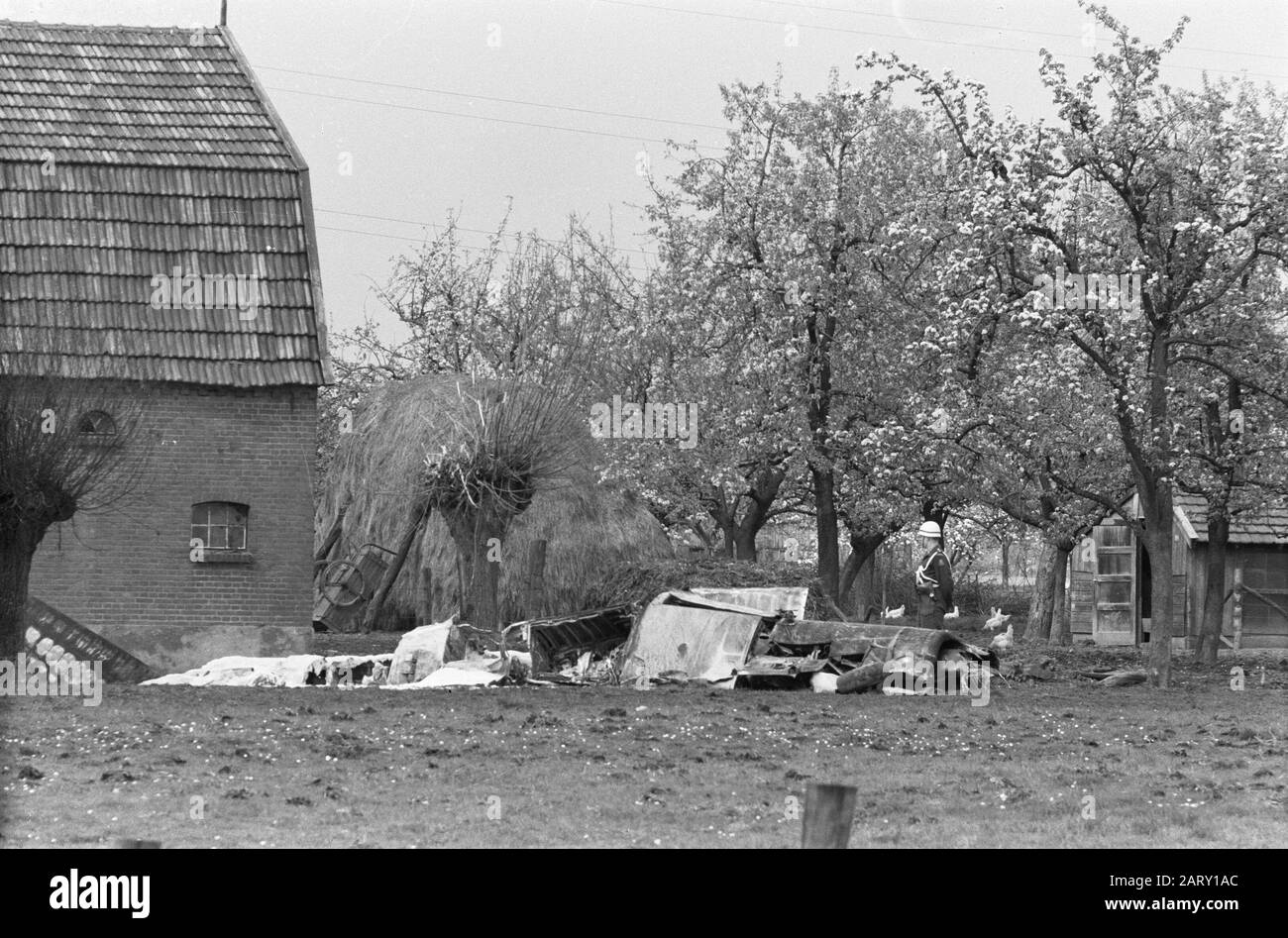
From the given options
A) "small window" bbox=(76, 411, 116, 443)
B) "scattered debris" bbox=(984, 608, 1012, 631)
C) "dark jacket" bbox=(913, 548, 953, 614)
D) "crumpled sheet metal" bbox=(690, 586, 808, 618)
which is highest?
"small window" bbox=(76, 411, 116, 443)

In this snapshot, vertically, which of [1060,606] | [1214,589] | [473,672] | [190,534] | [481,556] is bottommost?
[1060,606]

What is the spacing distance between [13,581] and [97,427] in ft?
8.09

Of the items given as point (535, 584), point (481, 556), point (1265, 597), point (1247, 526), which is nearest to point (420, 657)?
point (481, 556)

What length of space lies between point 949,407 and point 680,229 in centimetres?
1039

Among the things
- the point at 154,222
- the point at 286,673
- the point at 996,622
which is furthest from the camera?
the point at 996,622

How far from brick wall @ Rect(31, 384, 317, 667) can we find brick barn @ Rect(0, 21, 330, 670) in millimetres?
23

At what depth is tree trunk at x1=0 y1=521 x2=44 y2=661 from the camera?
69.0 feet

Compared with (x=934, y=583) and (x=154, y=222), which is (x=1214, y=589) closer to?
(x=934, y=583)

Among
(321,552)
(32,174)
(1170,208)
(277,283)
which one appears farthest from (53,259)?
(1170,208)

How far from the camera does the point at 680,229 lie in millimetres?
37281

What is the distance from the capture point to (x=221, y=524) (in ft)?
89.9

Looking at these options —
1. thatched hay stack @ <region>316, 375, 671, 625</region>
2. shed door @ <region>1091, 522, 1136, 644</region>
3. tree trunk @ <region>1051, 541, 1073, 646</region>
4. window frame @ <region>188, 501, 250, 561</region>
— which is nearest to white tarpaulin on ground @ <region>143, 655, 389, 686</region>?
window frame @ <region>188, 501, 250, 561</region>

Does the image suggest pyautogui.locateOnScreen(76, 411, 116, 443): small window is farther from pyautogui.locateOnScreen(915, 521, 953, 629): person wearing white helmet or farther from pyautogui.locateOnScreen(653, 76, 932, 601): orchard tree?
pyautogui.locateOnScreen(653, 76, 932, 601): orchard tree

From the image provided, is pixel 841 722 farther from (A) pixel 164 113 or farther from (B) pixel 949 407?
(A) pixel 164 113
